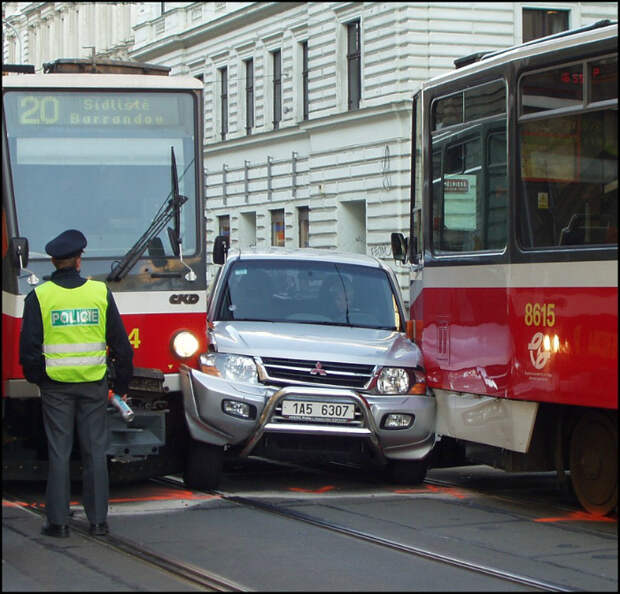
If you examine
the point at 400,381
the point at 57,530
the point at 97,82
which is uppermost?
the point at 97,82

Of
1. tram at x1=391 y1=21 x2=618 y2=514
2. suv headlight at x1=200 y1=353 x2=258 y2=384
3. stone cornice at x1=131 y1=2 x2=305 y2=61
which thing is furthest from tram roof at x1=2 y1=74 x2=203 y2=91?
stone cornice at x1=131 y1=2 x2=305 y2=61

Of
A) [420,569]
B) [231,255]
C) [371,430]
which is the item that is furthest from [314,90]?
[420,569]

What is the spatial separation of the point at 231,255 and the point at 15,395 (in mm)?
2848

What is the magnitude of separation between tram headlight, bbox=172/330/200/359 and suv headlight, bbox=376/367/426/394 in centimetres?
143

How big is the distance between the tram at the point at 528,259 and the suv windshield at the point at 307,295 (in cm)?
69

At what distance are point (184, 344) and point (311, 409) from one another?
1.15 meters

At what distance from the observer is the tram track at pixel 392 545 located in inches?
274

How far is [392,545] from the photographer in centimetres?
798

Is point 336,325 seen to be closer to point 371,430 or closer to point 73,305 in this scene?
point 371,430

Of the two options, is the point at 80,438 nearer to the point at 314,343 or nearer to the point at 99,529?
the point at 99,529

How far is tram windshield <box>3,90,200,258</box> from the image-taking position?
406 inches

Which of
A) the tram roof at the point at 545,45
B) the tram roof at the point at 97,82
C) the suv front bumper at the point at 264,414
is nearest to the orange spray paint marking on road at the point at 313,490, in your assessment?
the suv front bumper at the point at 264,414

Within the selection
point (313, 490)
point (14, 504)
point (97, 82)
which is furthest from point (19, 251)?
point (313, 490)

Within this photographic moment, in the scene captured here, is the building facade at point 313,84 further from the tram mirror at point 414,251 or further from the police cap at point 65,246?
the police cap at point 65,246
